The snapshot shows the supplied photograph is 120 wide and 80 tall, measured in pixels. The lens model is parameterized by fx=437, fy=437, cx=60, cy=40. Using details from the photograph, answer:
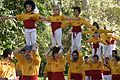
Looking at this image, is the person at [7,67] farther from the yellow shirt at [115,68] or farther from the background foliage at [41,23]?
the background foliage at [41,23]

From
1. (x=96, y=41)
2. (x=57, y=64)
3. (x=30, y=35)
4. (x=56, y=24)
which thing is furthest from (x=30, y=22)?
(x=96, y=41)

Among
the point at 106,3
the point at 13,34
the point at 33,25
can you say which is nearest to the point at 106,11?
the point at 106,3

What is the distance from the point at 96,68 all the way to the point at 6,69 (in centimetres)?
339

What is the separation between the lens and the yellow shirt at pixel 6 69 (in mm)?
9969

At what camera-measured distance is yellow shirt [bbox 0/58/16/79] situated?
9.97 m

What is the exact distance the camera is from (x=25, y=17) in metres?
11.1

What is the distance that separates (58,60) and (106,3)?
62.5 ft

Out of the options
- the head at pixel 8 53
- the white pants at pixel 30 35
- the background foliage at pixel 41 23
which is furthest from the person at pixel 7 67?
the background foliage at pixel 41 23

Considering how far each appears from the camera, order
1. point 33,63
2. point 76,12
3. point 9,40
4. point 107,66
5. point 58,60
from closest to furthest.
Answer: point 33,63, point 58,60, point 76,12, point 107,66, point 9,40

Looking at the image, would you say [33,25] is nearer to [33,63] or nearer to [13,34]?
[33,63]

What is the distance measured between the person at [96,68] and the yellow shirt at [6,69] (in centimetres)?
319

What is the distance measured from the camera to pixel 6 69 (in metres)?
10.0

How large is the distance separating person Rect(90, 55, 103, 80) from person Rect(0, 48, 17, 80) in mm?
3196

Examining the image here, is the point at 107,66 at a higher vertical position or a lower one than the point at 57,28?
lower
